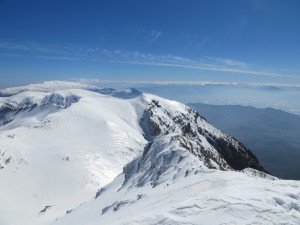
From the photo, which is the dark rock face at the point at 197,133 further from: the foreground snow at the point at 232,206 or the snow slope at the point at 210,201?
the foreground snow at the point at 232,206

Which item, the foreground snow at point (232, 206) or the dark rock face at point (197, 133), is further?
the dark rock face at point (197, 133)

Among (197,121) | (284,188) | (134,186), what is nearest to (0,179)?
(134,186)

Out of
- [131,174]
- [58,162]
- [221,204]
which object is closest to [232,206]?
[221,204]

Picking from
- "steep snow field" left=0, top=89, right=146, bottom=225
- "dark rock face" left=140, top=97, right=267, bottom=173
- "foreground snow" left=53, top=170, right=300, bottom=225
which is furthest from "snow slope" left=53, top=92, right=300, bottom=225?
"dark rock face" left=140, top=97, right=267, bottom=173

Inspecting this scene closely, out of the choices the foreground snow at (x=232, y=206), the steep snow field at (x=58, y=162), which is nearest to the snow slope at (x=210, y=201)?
the foreground snow at (x=232, y=206)

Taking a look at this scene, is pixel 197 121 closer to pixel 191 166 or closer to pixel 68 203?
pixel 68 203
